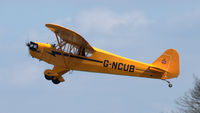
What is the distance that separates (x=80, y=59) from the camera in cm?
2705

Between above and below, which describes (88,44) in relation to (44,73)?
above

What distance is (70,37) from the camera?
26.6 metres

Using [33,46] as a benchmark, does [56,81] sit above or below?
below

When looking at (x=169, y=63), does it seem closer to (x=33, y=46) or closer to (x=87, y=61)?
(x=87, y=61)

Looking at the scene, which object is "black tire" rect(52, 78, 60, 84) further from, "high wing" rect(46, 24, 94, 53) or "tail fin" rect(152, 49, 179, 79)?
"tail fin" rect(152, 49, 179, 79)

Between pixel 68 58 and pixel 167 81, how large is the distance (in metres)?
4.81

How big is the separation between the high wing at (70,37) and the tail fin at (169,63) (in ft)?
11.1

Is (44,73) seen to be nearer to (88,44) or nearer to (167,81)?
(88,44)

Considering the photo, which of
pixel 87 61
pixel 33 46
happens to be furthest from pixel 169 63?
pixel 33 46

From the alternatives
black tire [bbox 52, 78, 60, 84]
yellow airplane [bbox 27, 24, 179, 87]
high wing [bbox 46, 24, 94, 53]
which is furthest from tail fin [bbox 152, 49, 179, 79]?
black tire [bbox 52, 78, 60, 84]

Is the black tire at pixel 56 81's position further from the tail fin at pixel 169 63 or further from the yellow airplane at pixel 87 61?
the tail fin at pixel 169 63

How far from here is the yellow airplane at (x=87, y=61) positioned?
27047mm

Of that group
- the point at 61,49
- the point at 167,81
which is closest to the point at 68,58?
the point at 61,49

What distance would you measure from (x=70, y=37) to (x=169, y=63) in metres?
4.94
